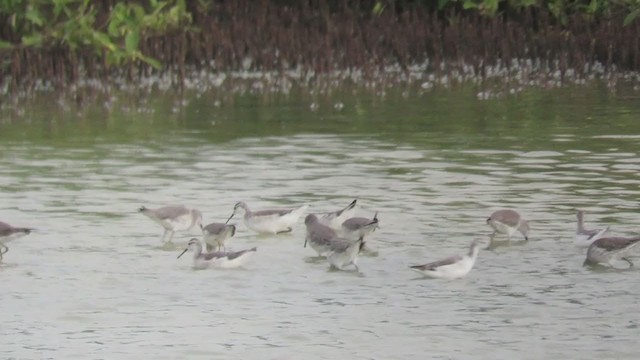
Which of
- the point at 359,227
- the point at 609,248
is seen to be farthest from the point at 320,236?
the point at 609,248

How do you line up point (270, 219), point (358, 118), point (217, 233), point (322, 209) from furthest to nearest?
point (358, 118), point (322, 209), point (270, 219), point (217, 233)

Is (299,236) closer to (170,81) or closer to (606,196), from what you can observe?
(606,196)

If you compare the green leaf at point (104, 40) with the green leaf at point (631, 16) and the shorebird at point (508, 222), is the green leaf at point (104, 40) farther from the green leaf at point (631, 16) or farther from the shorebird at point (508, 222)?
the shorebird at point (508, 222)

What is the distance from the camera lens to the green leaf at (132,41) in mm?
20438

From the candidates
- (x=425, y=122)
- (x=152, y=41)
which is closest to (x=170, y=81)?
(x=152, y=41)

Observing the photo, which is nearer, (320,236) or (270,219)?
(320,236)

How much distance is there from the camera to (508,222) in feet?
34.3

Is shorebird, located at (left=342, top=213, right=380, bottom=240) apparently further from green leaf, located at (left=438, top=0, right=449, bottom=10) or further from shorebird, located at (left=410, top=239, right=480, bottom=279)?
green leaf, located at (left=438, top=0, right=449, bottom=10)

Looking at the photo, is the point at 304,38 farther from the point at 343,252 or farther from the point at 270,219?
the point at 343,252

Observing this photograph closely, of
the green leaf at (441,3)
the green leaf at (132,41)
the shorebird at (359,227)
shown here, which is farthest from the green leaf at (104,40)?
the shorebird at (359,227)

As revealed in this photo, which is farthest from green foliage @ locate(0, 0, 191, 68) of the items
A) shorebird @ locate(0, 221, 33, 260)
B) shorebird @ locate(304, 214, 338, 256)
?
shorebird @ locate(304, 214, 338, 256)

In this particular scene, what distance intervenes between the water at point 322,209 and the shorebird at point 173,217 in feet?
0.64

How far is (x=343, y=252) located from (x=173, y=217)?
144 cm

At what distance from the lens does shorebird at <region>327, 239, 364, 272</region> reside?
31.6 ft
